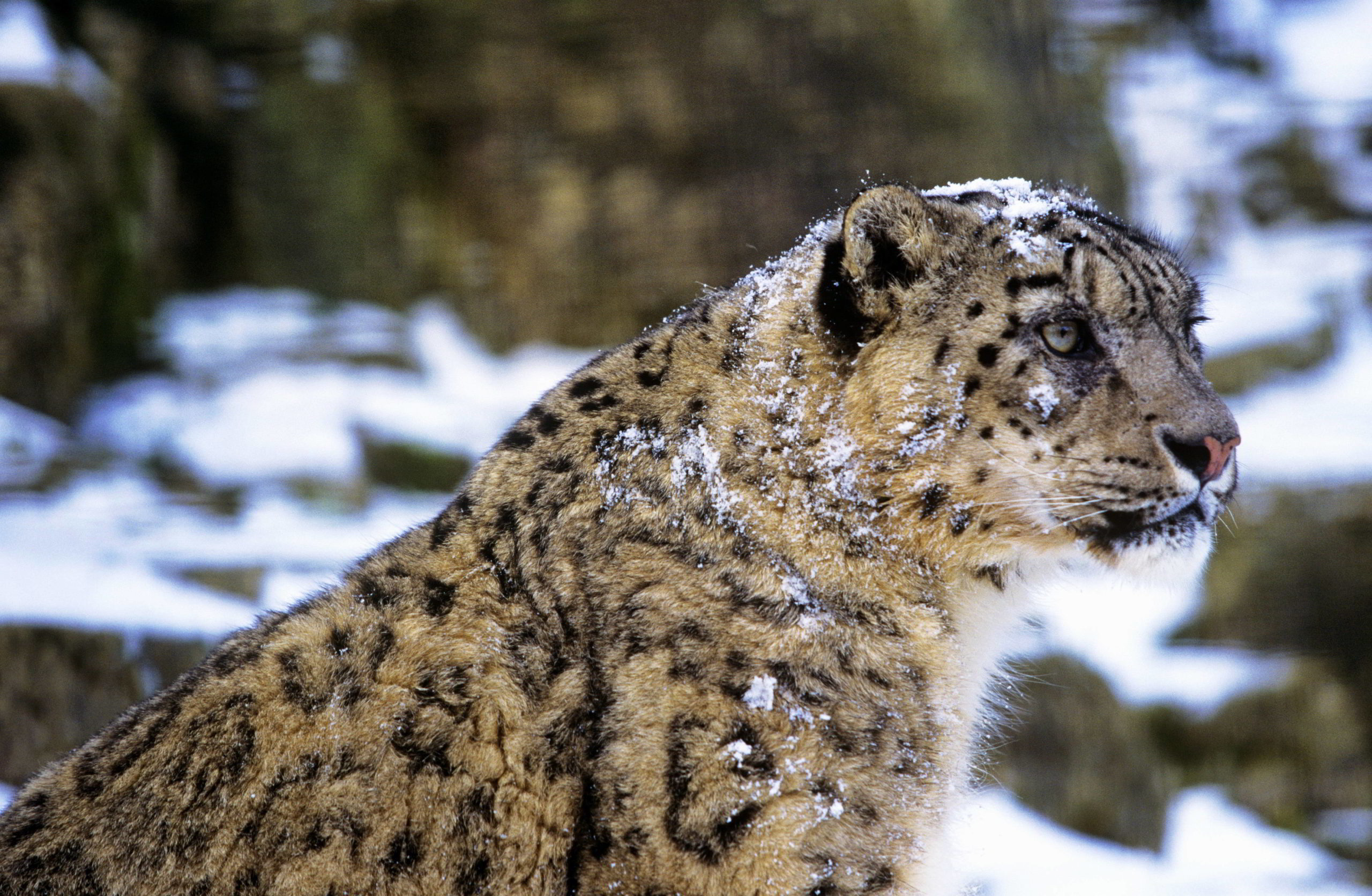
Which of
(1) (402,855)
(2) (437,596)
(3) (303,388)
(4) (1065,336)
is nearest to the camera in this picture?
(1) (402,855)

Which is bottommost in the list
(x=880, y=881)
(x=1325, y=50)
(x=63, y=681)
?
(x=880, y=881)

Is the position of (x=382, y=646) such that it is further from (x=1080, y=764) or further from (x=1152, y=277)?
(x=1080, y=764)

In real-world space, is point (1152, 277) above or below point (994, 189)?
below

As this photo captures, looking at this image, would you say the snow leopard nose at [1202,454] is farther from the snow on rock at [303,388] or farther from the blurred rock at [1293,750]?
the blurred rock at [1293,750]

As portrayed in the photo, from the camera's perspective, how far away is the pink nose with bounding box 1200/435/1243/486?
3.45 metres

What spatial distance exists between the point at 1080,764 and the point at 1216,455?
222 inches

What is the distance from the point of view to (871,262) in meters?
3.56

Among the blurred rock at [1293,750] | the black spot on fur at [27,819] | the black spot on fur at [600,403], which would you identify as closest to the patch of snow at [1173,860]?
the blurred rock at [1293,750]

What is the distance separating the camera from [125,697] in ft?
21.0

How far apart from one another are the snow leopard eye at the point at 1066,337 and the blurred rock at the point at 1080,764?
5051mm

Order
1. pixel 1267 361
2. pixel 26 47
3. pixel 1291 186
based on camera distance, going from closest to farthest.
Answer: pixel 26 47
pixel 1267 361
pixel 1291 186

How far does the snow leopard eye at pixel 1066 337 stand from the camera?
11.5 feet

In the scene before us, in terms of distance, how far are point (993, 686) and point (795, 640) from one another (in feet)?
3.59

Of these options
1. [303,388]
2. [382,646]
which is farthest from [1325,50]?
[382,646]
